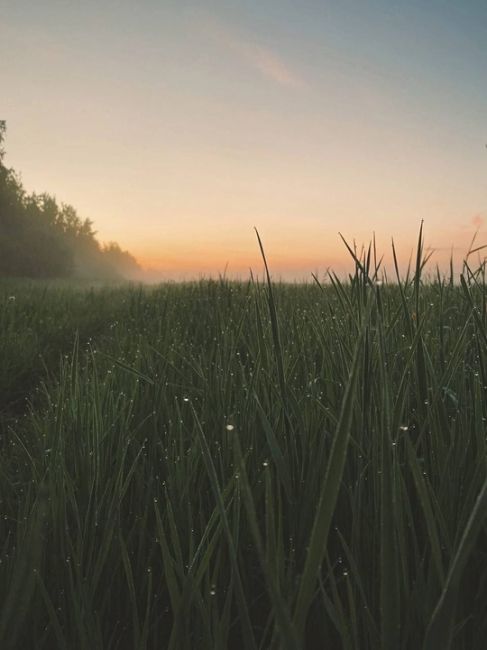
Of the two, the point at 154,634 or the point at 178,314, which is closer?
the point at 154,634

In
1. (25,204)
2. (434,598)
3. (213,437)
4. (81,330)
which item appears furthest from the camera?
(25,204)

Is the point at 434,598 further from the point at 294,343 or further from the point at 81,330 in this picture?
the point at 81,330

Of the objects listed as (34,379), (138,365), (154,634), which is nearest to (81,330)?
(34,379)

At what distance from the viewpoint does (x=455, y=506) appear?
935 millimetres

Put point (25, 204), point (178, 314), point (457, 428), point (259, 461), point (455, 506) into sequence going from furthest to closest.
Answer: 1. point (25, 204)
2. point (178, 314)
3. point (259, 461)
4. point (457, 428)
5. point (455, 506)

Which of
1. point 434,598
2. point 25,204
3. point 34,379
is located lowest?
point 34,379

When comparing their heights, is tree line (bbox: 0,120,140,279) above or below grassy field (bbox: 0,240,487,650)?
above

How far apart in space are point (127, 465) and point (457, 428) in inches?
37.0

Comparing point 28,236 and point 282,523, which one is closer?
point 282,523

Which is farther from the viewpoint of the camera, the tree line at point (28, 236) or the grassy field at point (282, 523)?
the tree line at point (28, 236)

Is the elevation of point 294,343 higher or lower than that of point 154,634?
higher

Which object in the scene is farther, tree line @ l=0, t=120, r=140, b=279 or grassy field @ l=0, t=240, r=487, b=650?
tree line @ l=0, t=120, r=140, b=279

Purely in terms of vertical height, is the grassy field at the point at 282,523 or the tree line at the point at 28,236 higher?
the tree line at the point at 28,236

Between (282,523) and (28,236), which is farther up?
(28,236)
